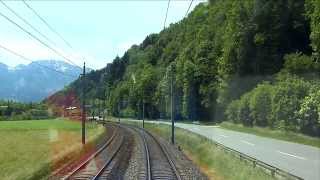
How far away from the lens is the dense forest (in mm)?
58469

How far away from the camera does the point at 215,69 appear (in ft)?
413

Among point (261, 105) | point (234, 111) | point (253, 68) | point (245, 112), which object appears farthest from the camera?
point (253, 68)

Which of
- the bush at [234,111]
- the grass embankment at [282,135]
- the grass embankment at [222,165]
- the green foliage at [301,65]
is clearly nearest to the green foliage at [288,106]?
the grass embankment at [282,135]

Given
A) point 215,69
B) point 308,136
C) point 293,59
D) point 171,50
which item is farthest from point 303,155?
point 171,50

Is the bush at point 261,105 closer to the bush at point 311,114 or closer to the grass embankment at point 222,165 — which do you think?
the bush at point 311,114

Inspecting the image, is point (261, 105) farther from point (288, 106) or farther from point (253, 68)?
point (253, 68)

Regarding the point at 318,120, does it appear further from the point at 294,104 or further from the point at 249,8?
the point at 249,8

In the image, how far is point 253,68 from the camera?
99.2 m

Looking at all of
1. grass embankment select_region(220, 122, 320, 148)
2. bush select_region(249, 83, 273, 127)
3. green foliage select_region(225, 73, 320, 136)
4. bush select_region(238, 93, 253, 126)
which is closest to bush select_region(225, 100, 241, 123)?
bush select_region(238, 93, 253, 126)

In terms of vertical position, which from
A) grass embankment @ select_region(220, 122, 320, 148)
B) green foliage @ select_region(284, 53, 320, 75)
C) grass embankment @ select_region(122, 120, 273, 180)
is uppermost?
green foliage @ select_region(284, 53, 320, 75)

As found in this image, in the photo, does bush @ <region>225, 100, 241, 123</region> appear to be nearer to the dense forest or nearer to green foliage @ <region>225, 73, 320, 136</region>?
the dense forest

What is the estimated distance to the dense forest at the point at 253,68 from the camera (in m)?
58.5

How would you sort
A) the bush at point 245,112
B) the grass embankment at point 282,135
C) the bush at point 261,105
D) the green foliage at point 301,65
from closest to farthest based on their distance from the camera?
the grass embankment at point 282,135
the bush at point 261,105
the green foliage at point 301,65
the bush at point 245,112

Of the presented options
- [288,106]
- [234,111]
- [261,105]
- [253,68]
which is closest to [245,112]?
[234,111]
